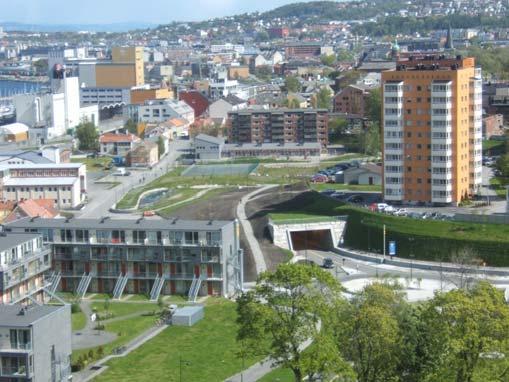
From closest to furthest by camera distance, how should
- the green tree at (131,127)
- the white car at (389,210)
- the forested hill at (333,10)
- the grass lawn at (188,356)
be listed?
the grass lawn at (188,356) < the white car at (389,210) < the green tree at (131,127) < the forested hill at (333,10)

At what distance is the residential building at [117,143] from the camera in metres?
40.6

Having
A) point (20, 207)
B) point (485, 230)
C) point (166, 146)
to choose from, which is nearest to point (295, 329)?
point (485, 230)

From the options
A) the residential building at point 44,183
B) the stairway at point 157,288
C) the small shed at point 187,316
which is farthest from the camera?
the residential building at point 44,183

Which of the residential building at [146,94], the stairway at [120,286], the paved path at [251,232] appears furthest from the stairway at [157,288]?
the residential building at [146,94]

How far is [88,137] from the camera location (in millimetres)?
41844

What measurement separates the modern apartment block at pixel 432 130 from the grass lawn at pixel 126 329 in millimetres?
9425

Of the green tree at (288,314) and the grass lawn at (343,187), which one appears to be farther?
Answer: the grass lawn at (343,187)

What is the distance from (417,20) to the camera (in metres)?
101

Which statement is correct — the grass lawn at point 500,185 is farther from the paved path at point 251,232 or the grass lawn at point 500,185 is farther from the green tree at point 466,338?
the green tree at point 466,338

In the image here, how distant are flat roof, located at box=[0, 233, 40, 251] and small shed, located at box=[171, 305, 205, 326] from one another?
105 inches

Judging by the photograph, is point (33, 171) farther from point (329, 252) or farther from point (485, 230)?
point (485, 230)

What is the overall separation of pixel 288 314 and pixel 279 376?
1.84 metres

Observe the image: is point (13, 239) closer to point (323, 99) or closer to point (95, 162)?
point (95, 162)

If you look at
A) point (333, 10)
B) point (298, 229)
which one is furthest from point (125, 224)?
point (333, 10)
